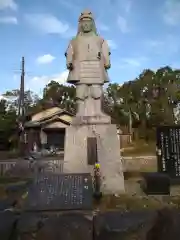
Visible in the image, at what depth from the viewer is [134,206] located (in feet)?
17.9

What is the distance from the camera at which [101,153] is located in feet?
23.3

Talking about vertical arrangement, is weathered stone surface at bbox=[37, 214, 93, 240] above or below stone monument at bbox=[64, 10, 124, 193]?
below

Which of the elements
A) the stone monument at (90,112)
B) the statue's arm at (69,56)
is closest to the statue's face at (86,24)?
the stone monument at (90,112)

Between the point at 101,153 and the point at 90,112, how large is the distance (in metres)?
1.27

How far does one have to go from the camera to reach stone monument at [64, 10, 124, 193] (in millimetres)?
7062

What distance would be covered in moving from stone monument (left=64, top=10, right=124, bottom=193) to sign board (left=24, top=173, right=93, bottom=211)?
6.57ft

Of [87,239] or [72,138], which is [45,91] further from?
[87,239]

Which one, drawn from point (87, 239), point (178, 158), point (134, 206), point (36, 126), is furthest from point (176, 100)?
point (87, 239)

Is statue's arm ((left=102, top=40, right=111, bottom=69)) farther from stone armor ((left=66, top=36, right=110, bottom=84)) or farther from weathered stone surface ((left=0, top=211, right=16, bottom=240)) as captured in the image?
weathered stone surface ((left=0, top=211, right=16, bottom=240))

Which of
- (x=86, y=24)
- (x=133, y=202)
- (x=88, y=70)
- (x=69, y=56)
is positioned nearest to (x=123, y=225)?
(x=133, y=202)

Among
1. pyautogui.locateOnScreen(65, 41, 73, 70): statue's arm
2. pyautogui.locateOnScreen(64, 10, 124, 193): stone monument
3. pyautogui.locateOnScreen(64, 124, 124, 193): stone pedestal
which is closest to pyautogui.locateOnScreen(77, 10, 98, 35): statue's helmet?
pyautogui.locateOnScreen(64, 10, 124, 193): stone monument

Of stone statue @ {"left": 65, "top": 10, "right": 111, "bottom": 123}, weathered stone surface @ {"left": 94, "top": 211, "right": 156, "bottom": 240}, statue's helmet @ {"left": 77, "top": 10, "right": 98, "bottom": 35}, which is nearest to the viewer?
weathered stone surface @ {"left": 94, "top": 211, "right": 156, "bottom": 240}

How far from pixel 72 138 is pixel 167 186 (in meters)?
2.73

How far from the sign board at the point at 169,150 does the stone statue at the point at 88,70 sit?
1.96m
